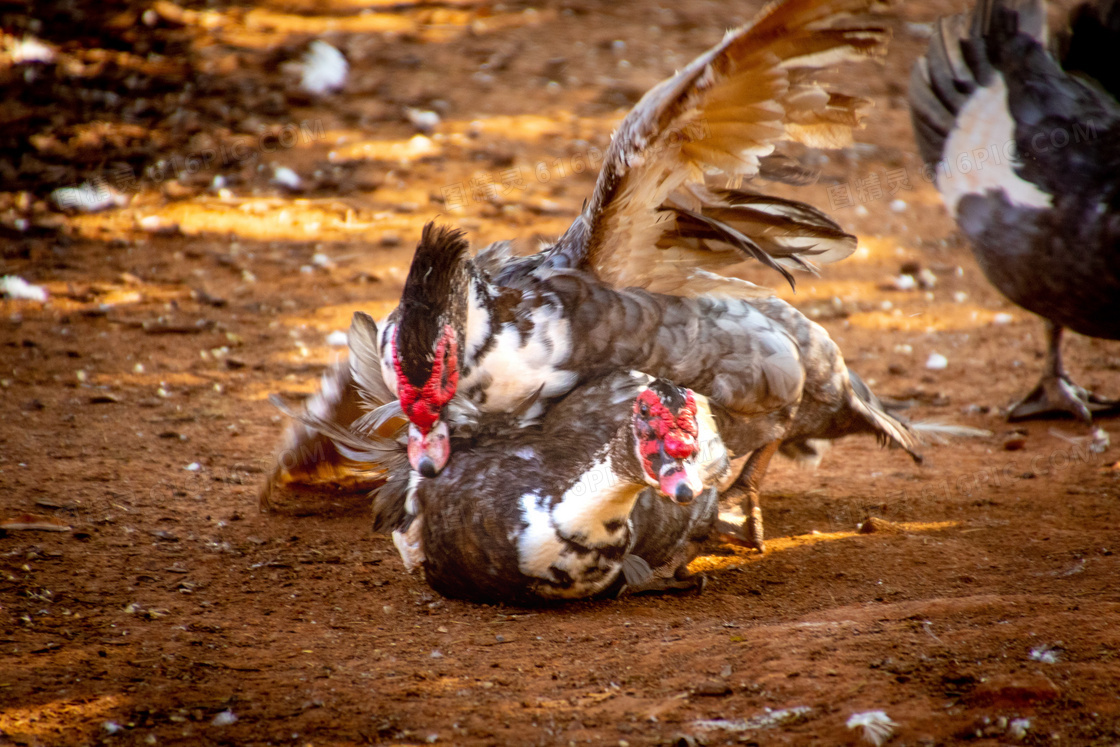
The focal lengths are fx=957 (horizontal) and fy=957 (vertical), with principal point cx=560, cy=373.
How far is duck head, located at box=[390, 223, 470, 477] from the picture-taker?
10.9 ft

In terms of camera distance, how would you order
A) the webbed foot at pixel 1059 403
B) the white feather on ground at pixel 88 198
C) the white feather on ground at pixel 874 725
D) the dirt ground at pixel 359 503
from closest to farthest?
1. the white feather on ground at pixel 874 725
2. the dirt ground at pixel 359 503
3. the webbed foot at pixel 1059 403
4. the white feather on ground at pixel 88 198

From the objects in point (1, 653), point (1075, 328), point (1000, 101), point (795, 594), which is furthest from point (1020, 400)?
point (1, 653)

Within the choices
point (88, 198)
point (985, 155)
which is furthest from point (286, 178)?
point (985, 155)

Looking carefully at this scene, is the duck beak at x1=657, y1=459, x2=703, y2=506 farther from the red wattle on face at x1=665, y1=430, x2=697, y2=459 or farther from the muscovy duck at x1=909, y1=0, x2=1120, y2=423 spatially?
the muscovy duck at x1=909, y1=0, x2=1120, y2=423

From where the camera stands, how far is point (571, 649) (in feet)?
9.62

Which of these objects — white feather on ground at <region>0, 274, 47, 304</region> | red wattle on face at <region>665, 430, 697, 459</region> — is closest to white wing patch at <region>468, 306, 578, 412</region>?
red wattle on face at <region>665, 430, 697, 459</region>

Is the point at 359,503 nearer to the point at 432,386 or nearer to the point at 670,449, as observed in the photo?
the point at 432,386

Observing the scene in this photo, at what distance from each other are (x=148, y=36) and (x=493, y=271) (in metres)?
6.75

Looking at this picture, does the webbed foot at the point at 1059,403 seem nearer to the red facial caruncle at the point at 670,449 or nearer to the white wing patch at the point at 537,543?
the red facial caruncle at the point at 670,449

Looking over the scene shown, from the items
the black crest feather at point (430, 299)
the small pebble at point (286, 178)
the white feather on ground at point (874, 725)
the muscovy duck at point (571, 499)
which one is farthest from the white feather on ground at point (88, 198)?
the white feather on ground at point (874, 725)

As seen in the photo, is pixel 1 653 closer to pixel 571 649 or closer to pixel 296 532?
pixel 296 532

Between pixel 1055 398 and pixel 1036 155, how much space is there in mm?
1327

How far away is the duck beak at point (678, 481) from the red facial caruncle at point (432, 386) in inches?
33.3

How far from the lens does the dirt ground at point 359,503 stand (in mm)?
2561
